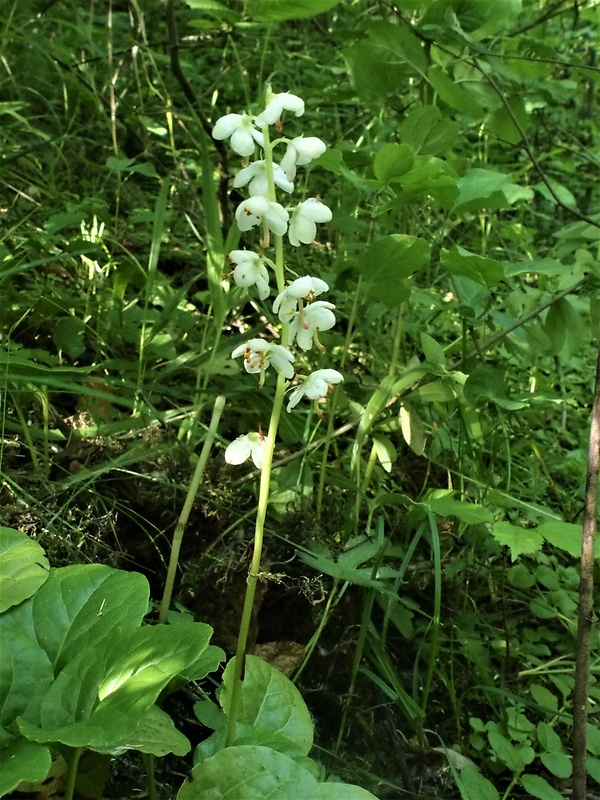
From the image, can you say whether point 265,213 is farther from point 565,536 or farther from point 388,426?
point 388,426

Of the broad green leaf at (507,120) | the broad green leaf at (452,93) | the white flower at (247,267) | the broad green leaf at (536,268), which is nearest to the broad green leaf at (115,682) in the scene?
the white flower at (247,267)

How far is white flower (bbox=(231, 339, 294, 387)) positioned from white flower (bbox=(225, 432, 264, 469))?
0.08m

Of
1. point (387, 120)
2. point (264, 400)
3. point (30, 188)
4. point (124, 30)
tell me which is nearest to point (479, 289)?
point (264, 400)

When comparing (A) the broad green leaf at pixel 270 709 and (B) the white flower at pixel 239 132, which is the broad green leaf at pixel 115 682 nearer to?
(A) the broad green leaf at pixel 270 709

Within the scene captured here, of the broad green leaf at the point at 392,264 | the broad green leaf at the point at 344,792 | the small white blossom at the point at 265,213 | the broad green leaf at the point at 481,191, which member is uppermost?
the small white blossom at the point at 265,213

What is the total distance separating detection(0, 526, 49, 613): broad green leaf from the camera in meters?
0.93

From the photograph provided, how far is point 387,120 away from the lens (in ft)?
7.42

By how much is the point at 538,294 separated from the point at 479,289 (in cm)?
13

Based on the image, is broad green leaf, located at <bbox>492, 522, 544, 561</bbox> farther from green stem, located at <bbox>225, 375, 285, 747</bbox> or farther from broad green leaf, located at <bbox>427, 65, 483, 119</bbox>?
broad green leaf, located at <bbox>427, 65, 483, 119</bbox>

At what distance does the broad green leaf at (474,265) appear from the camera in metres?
1.23

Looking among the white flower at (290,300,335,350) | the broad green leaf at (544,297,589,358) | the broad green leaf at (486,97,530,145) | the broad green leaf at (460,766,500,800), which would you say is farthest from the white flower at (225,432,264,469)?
the broad green leaf at (486,97,530,145)

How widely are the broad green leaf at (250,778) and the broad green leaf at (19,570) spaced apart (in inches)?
13.1

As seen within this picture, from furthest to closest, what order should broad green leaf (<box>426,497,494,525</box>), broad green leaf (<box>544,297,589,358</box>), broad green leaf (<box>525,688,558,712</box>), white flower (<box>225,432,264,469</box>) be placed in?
1. broad green leaf (<box>544,297,589,358</box>)
2. broad green leaf (<box>525,688,558,712</box>)
3. broad green leaf (<box>426,497,494,525</box>)
4. white flower (<box>225,432,264,469</box>)

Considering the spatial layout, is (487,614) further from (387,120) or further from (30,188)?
(30,188)
